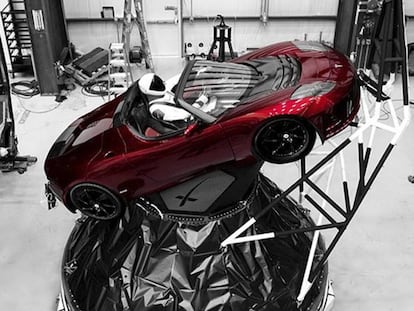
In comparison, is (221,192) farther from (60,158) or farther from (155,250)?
(60,158)

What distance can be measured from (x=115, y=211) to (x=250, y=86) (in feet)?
3.43

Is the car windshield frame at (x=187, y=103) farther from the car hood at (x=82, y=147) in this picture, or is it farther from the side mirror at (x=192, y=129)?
the car hood at (x=82, y=147)

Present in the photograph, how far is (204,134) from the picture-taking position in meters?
2.47

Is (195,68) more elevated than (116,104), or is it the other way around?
(195,68)

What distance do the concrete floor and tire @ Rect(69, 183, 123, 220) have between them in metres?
0.70

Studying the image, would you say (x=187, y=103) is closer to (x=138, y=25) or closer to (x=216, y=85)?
(x=216, y=85)

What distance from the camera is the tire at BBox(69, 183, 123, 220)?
2.76 m

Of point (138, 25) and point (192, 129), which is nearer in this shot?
point (192, 129)

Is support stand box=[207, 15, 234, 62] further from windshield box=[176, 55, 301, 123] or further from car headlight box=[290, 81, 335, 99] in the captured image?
car headlight box=[290, 81, 335, 99]

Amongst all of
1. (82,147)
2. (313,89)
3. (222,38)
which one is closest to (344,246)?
(313,89)

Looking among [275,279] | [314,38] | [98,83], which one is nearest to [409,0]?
[314,38]

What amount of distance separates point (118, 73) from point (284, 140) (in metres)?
4.06

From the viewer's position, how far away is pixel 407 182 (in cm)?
438

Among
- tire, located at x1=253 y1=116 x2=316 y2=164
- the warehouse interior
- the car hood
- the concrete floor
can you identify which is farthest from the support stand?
tire, located at x1=253 y1=116 x2=316 y2=164
